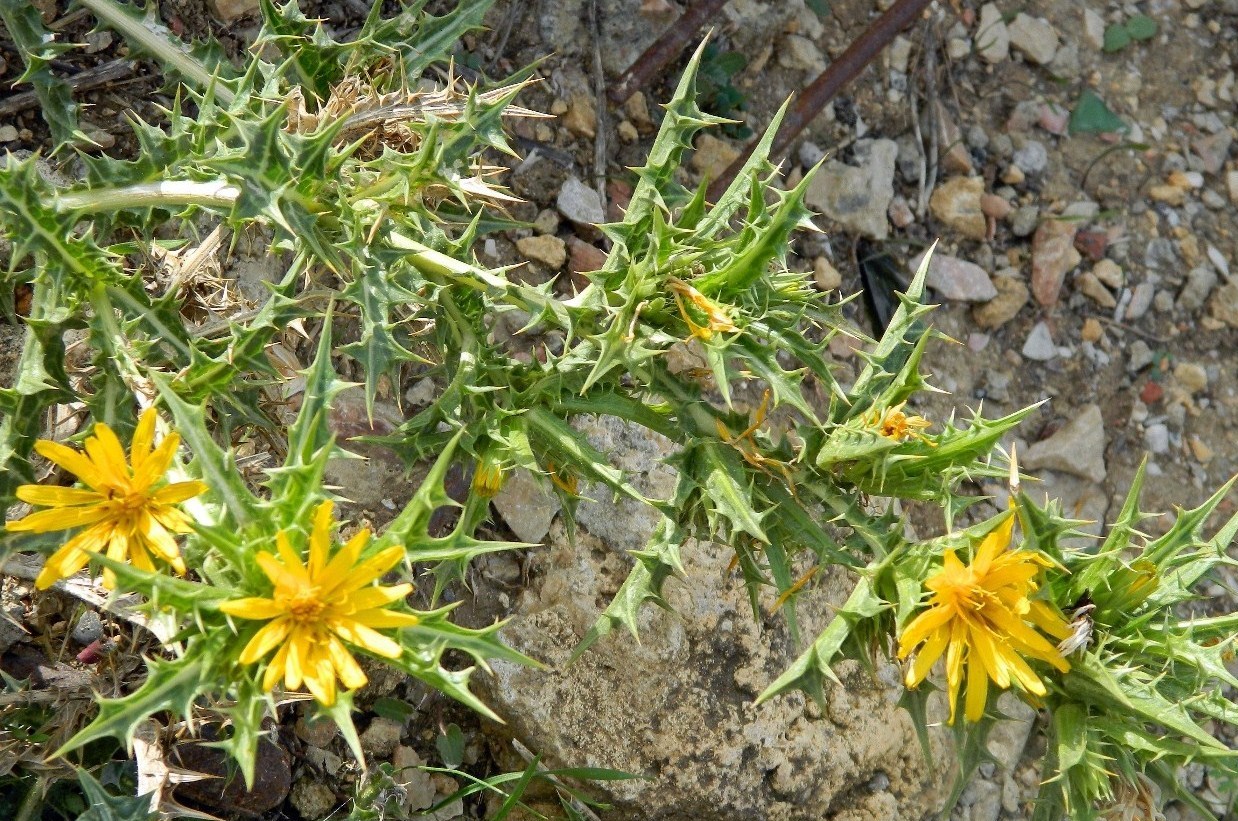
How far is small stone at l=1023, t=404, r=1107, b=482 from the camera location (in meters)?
4.17

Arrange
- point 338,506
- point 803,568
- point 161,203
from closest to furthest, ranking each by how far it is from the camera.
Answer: point 161,203 → point 338,506 → point 803,568

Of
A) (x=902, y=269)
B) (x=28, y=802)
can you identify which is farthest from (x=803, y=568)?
(x=28, y=802)

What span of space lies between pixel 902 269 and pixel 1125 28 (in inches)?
67.4

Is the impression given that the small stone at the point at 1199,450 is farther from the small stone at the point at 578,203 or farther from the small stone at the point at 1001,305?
the small stone at the point at 578,203

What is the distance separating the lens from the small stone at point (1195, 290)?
181 inches

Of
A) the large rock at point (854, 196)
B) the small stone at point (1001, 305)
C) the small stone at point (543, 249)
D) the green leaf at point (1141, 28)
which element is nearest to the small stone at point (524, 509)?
the small stone at point (543, 249)

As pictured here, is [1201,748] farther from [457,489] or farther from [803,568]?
[457,489]

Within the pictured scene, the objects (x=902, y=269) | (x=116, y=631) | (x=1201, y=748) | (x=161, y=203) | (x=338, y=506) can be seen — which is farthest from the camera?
(x=902, y=269)

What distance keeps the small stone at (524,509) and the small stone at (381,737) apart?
2.17 ft

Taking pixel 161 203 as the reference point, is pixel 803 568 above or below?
below

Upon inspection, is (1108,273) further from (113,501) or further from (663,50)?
(113,501)

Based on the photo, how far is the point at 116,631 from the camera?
2.88 m

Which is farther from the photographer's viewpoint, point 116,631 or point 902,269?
point 902,269

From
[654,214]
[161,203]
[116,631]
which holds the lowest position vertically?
[116,631]
